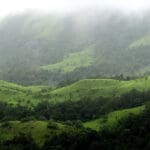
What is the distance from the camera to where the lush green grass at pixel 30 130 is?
7304 inches

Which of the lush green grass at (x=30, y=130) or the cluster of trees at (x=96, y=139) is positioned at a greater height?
the lush green grass at (x=30, y=130)

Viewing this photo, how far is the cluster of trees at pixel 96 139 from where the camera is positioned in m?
147

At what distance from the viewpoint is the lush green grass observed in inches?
7304

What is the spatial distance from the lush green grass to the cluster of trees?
127 inches

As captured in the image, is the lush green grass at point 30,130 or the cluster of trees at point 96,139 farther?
the lush green grass at point 30,130

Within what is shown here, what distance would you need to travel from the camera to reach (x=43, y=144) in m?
176

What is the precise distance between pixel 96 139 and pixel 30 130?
43230 millimetres

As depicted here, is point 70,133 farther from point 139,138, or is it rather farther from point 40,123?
point 139,138

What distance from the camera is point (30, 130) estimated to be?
192375 millimetres

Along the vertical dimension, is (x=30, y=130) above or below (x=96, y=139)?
above

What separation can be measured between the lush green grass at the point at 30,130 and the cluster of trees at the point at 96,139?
3.23 metres

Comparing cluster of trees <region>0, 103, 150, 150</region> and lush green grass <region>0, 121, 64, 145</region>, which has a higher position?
lush green grass <region>0, 121, 64, 145</region>

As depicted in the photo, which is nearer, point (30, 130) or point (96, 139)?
point (96, 139)

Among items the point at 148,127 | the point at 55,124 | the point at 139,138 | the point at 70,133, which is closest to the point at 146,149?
the point at 139,138
